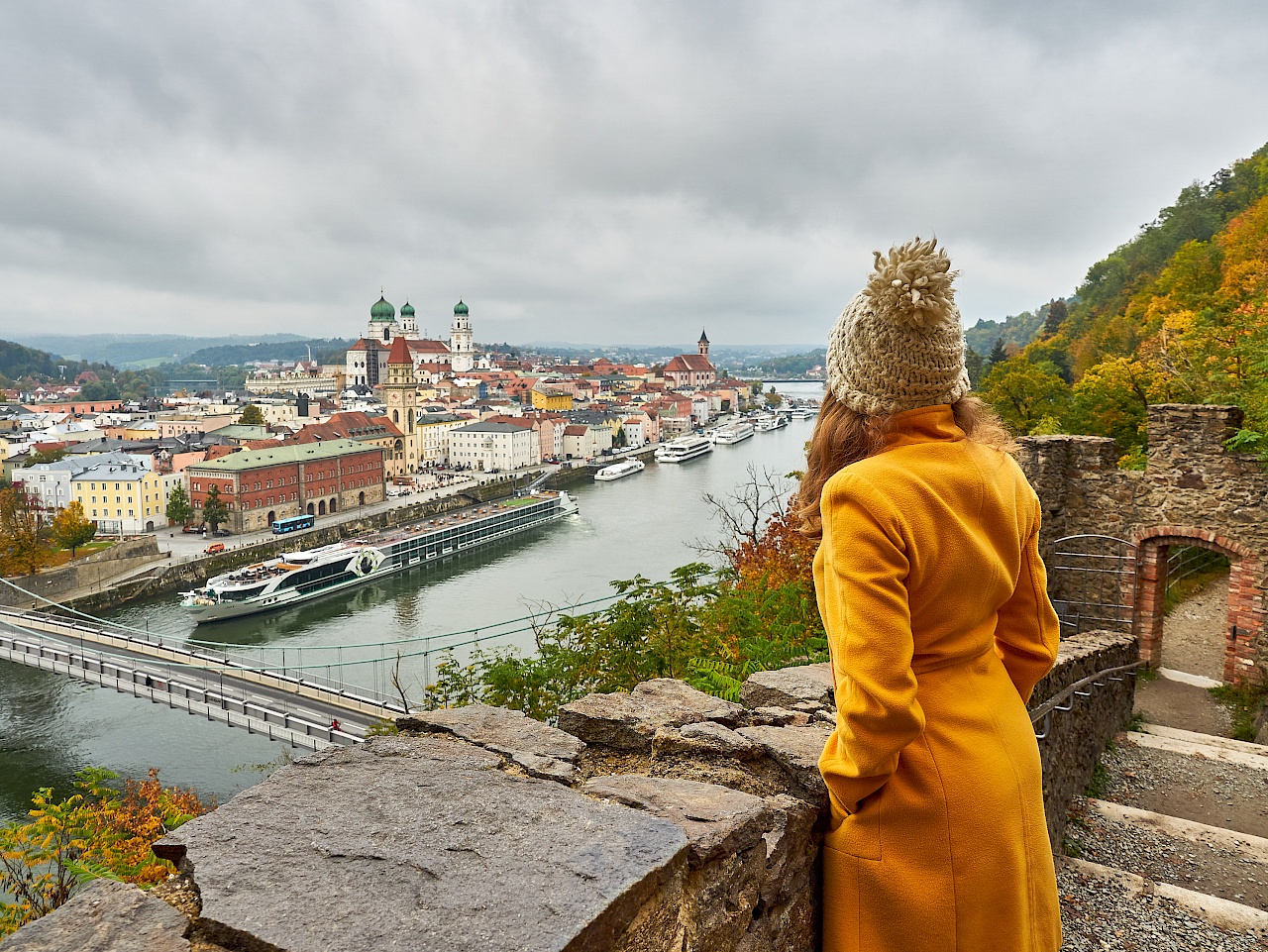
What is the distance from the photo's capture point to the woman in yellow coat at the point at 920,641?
0.90 m

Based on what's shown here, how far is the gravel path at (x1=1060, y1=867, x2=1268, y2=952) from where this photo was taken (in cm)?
243

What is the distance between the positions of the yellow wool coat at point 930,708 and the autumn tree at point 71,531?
102 ft

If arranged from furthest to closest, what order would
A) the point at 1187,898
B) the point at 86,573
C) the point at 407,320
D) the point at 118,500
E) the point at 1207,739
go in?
the point at 407,320 < the point at 118,500 < the point at 86,573 < the point at 1207,739 < the point at 1187,898

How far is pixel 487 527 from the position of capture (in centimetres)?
2972

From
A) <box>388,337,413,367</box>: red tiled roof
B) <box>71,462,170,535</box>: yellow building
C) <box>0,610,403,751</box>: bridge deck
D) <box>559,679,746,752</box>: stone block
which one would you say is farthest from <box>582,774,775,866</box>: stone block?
<box>388,337,413,367</box>: red tiled roof

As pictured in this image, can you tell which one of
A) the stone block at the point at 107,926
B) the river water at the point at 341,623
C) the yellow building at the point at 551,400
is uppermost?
the stone block at the point at 107,926

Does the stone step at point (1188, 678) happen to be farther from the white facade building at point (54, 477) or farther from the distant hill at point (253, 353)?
the distant hill at point (253, 353)

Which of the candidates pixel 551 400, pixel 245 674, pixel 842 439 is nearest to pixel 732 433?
pixel 551 400

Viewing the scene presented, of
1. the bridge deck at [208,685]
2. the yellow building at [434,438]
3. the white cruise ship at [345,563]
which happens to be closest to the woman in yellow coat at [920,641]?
the bridge deck at [208,685]

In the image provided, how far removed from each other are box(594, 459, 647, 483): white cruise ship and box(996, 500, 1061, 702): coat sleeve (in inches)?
1595

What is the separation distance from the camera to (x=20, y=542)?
82.6 feet

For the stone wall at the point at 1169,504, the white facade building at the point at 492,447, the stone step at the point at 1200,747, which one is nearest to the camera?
the stone step at the point at 1200,747

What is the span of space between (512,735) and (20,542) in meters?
29.4

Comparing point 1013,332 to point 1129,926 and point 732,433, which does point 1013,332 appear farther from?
point 1129,926
